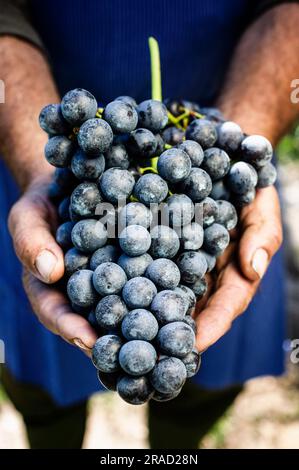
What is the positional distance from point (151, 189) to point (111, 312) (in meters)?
0.22

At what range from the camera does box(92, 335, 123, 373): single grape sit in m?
0.80

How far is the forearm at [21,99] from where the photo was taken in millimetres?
1359

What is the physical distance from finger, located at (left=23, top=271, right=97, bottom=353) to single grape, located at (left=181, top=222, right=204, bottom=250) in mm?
217

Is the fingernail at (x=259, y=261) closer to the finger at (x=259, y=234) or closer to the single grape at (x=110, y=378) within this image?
the finger at (x=259, y=234)

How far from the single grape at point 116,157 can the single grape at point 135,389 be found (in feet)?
1.19

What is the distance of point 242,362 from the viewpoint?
5.81 ft

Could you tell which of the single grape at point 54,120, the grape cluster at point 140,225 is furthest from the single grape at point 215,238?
the single grape at point 54,120

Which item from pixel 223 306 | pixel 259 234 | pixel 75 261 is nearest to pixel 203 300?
pixel 223 306

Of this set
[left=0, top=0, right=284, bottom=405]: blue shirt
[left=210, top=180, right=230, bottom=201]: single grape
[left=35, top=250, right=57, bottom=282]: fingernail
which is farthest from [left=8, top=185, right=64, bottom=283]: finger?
[left=0, top=0, right=284, bottom=405]: blue shirt

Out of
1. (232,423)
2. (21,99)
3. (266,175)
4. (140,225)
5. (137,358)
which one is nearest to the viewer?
(137,358)

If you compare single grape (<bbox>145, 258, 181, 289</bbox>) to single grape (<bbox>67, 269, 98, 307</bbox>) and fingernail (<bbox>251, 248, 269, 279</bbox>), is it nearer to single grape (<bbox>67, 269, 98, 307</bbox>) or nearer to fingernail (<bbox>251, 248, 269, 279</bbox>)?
single grape (<bbox>67, 269, 98, 307</bbox>)

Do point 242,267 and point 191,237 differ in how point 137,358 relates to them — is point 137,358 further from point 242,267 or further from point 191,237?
point 242,267

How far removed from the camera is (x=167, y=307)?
81 cm
